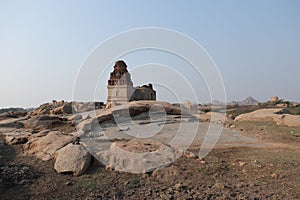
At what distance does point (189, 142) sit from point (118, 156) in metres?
2.73

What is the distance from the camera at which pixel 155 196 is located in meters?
4.00

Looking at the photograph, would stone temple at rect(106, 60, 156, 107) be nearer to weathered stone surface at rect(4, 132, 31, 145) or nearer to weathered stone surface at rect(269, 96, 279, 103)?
weathered stone surface at rect(4, 132, 31, 145)

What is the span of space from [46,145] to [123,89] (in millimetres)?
12028

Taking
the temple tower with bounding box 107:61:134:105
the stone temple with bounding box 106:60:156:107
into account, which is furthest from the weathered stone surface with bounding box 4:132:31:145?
the temple tower with bounding box 107:61:134:105

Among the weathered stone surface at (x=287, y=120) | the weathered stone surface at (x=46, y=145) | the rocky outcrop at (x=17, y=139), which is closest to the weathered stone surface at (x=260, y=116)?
the weathered stone surface at (x=287, y=120)

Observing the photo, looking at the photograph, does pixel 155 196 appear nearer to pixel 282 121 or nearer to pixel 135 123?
pixel 135 123

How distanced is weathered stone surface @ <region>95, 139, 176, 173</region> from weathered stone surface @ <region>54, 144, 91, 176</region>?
27 cm

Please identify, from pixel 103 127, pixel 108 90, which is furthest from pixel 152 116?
pixel 108 90

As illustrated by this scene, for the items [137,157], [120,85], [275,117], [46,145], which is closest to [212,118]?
[275,117]

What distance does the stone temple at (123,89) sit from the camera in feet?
57.3

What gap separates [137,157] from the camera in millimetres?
5109

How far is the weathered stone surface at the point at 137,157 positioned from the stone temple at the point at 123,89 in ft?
36.5

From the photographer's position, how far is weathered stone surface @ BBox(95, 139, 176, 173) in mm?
4895

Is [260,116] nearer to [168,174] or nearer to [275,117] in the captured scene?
[275,117]
